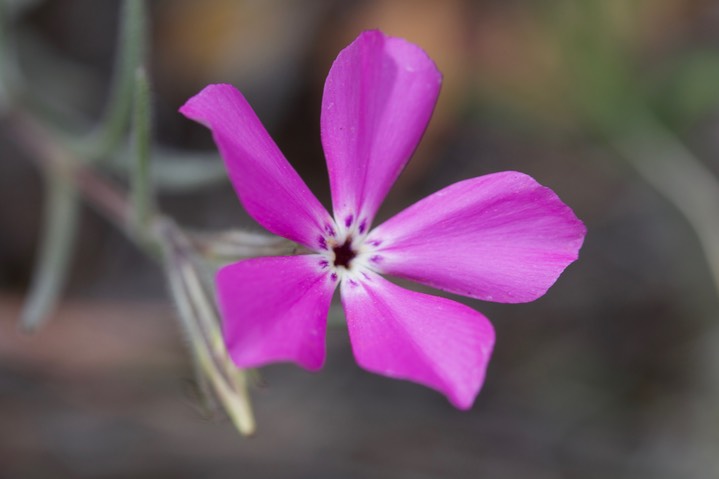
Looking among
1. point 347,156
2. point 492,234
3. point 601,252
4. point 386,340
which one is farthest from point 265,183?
point 601,252

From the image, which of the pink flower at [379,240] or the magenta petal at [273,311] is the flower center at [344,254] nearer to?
the pink flower at [379,240]

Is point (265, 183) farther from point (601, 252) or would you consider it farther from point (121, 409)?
point (601, 252)

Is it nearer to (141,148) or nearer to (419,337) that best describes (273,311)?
(419,337)

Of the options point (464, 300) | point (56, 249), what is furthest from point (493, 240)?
point (464, 300)

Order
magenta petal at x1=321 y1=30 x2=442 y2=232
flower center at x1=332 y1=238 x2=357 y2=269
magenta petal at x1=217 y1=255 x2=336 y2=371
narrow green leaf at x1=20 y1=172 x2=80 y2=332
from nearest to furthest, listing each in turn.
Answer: magenta petal at x1=217 y1=255 x2=336 y2=371
magenta petal at x1=321 y1=30 x2=442 y2=232
flower center at x1=332 y1=238 x2=357 y2=269
narrow green leaf at x1=20 y1=172 x2=80 y2=332

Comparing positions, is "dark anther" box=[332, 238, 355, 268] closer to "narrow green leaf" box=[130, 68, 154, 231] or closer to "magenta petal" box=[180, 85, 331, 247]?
"magenta petal" box=[180, 85, 331, 247]

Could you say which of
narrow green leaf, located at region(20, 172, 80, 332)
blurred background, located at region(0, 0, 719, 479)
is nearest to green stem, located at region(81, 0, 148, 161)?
narrow green leaf, located at region(20, 172, 80, 332)
